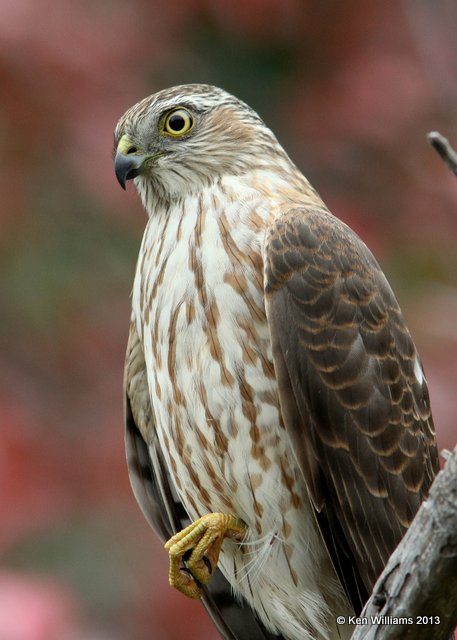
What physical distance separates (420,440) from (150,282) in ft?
3.14

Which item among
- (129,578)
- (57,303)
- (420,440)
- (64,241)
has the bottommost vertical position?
(420,440)

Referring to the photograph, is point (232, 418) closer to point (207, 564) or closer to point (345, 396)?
point (345, 396)

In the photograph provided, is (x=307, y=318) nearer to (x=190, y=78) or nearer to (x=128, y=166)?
(x=128, y=166)

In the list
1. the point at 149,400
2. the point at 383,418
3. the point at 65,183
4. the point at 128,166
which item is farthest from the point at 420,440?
the point at 65,183

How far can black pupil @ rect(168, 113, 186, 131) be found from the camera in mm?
4133

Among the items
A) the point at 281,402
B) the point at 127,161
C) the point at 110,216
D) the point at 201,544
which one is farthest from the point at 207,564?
the point at 110,216

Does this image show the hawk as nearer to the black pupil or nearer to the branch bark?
the black pupil

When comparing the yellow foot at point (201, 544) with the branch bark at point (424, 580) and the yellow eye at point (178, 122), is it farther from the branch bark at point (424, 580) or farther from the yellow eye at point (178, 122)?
the yellow eye at point (178, 122)

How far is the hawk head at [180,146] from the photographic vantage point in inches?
160

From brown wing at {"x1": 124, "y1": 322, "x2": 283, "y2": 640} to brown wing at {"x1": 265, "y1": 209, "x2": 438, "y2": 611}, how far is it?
0.62m

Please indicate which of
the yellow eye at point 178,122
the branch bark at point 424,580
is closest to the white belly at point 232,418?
the yellow eye at point 178,122

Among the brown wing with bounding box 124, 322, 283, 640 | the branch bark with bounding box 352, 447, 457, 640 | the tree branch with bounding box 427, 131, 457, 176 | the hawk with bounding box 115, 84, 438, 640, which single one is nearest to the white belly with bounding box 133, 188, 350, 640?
the hawk with bounding box 115, 84, 438, 640

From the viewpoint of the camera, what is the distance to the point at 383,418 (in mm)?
3646

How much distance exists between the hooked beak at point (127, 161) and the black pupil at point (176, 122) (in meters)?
0.14
